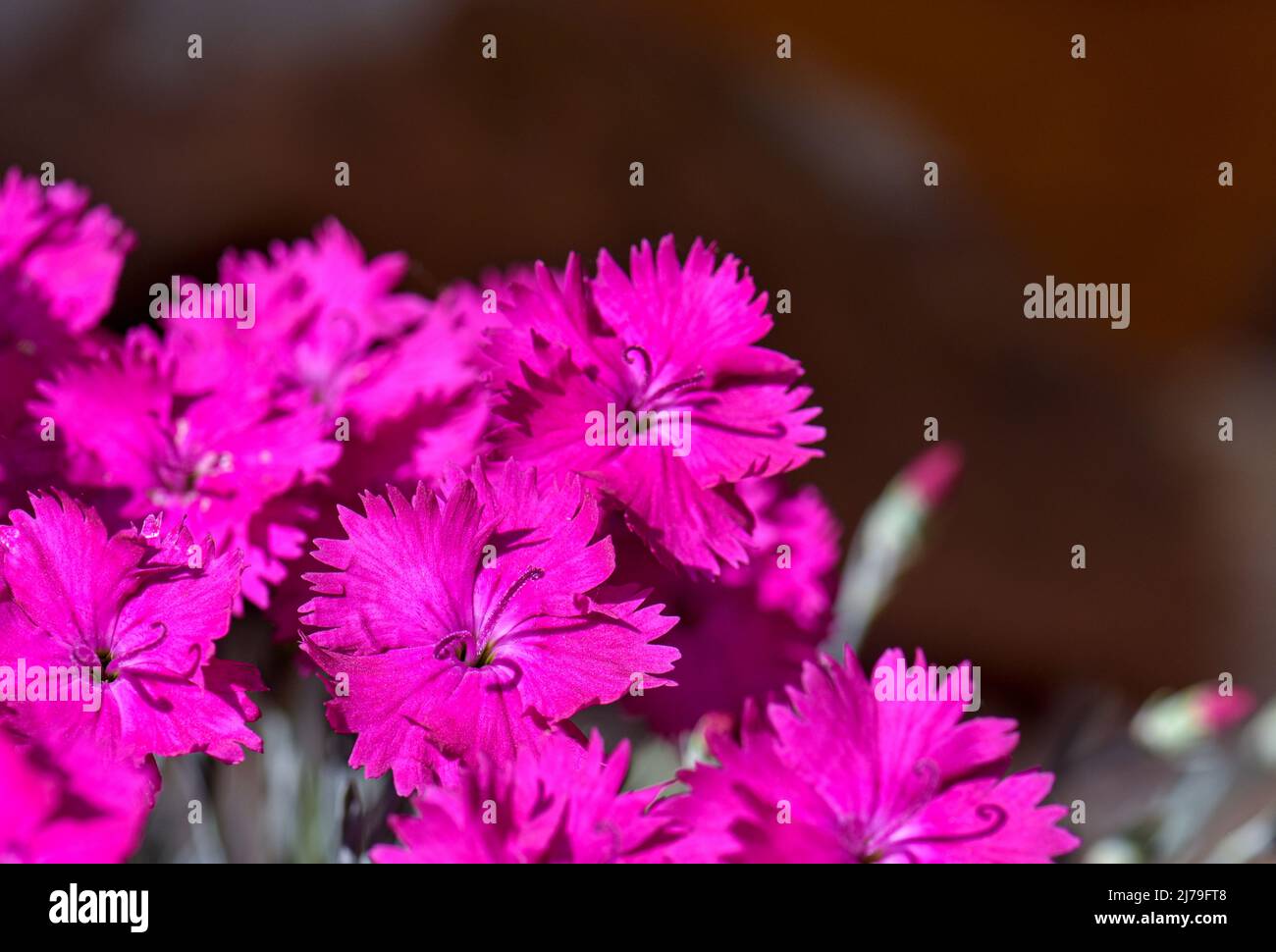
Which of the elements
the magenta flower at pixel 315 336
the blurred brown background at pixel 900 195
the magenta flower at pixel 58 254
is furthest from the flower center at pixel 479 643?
the blurred brown background at pixel 900 195

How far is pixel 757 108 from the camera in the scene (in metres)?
1.31

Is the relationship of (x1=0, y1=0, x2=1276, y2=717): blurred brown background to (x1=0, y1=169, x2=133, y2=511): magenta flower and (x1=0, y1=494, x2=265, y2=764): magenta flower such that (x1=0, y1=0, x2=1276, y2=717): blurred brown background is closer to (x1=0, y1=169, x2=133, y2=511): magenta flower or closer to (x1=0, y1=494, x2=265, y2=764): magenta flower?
(x1=0, y1=169, x2=133, y2=511): magenta flower

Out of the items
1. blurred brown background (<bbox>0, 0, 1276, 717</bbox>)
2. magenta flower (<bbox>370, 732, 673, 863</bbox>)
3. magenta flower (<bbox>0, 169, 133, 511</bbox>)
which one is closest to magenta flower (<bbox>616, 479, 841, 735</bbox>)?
magenta flower (<bbox>370, 732, 673, 863</bbox>)

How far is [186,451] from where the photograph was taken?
0.40m

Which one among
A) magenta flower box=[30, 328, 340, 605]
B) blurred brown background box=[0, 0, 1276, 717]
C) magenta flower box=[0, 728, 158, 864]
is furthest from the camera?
blurred brown background box=[0, 0, 1276, 717]

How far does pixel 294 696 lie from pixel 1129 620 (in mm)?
1214

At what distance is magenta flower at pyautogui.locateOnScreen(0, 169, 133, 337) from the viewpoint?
1.40 ft

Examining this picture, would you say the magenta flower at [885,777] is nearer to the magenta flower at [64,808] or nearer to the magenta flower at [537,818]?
the magenta flower at [537,818]

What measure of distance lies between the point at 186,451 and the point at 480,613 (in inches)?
5.6

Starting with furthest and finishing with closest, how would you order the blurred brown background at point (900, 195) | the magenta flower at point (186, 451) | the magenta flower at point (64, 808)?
the blurred brown background at point (900, 195) < the magenta flower at point (186, 451) < the magenta flower at point (64, 808)

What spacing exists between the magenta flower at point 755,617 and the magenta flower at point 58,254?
0.86ft

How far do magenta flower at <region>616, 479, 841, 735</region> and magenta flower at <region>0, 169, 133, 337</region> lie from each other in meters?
0.26

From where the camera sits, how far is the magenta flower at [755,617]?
1.43 ft
